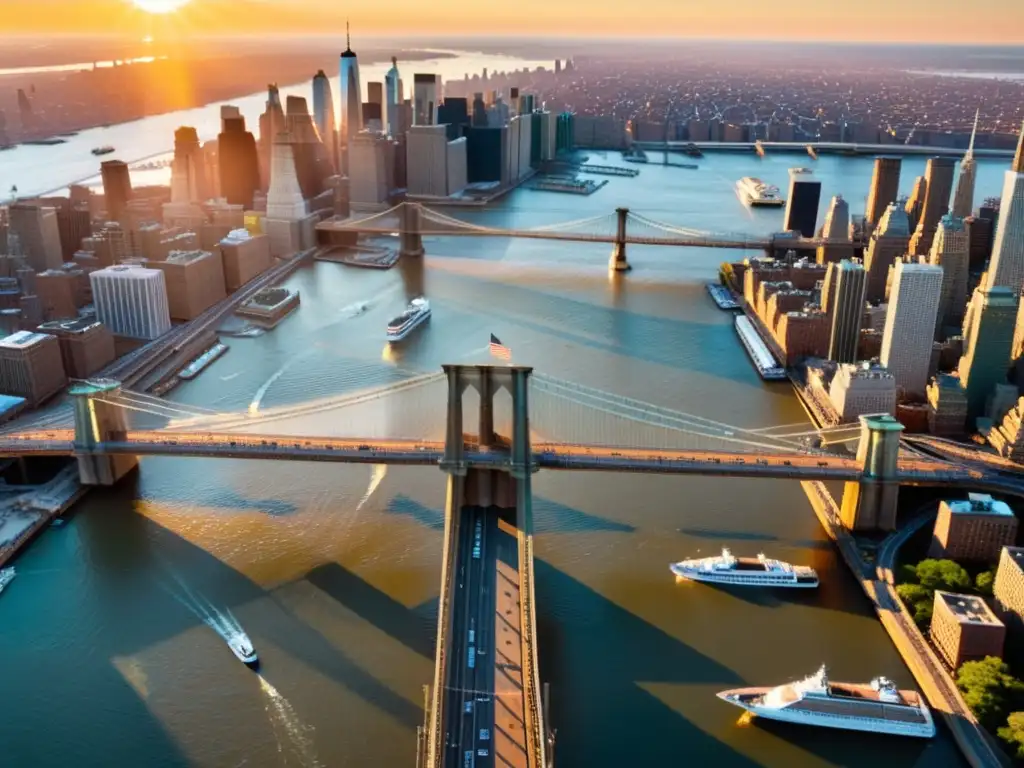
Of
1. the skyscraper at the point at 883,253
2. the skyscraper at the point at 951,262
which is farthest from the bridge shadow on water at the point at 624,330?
the skyscraper at the point at 951,262

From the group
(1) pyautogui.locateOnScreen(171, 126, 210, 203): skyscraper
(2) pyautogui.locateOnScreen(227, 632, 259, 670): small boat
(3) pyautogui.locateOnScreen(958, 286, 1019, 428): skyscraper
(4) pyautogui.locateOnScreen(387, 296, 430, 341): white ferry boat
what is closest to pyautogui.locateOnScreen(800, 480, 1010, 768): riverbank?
(3) pyautogui.locateOnScreen(958, 286, 1019, 428): skyscraper

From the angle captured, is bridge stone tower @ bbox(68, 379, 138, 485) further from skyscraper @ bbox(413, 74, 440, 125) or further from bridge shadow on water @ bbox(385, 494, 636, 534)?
Answer: skyscraper @ bbox(413, 74, 440, 125)

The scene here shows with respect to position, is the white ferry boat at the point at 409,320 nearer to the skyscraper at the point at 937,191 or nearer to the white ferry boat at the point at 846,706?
the white ferry boat at the point at 846,706

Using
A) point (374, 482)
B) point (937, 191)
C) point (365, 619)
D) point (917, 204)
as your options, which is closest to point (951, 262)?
point (937, 191)

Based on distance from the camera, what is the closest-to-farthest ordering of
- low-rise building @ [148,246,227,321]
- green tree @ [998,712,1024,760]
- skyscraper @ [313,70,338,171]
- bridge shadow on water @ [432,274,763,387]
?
green tree @ [998,712,1024,760] → bridge shadow on water @ [432,274,763,387] → low-rise building @ [148,246,227,321] → skyscraper @ [313,70,338,171]

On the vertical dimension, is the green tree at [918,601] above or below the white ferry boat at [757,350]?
below
